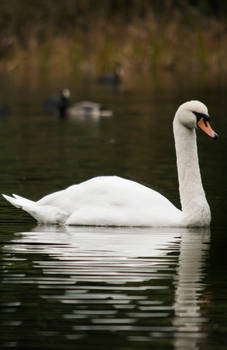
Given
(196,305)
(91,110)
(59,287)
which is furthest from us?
(91,110)

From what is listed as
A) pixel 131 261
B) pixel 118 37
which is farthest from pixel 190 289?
pixel 118 37

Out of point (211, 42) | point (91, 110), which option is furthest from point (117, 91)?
point (91, 110)

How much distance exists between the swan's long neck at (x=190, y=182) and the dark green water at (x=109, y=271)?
156 millimetres

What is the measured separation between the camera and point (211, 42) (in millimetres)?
38469

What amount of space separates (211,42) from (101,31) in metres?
3.76

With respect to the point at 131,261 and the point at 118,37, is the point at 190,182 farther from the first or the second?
the point at 118,37

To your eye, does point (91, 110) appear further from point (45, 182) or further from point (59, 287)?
point (59, 287)

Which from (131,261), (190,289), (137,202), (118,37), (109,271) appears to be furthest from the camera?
(118,37)

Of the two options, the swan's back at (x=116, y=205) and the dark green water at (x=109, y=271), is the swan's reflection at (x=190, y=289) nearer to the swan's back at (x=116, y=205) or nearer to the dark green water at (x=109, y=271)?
the dark green water at (x=109, y=271)

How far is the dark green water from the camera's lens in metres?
6.36

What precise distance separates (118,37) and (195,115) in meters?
28.6

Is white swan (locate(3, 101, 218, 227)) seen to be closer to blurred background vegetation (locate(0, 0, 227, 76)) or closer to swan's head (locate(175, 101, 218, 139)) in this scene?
swan's head (locate(175, 101, 218, 139))

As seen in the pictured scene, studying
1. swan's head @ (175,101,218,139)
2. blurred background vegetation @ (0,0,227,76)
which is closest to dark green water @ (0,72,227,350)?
swan's head @ (175,101,218,139)

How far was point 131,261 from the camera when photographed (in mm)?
8398
